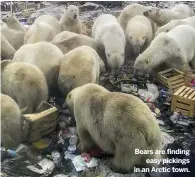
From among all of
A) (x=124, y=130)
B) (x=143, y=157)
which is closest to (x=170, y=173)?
(x=143, y=157)

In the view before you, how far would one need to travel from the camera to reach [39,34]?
5258mm

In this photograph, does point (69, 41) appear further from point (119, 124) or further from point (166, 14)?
point (119, 124)

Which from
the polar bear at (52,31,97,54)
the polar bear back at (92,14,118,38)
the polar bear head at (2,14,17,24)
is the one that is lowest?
the polar bear at (52,31,97,54)

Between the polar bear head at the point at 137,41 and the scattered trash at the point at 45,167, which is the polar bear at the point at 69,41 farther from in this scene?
the scattered trash at the point at 45,167

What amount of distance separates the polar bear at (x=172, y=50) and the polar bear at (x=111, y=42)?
29cm

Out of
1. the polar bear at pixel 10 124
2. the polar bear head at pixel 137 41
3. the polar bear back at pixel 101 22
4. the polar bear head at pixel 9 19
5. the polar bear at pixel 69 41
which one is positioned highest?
the polar bear head at pixel 9 19

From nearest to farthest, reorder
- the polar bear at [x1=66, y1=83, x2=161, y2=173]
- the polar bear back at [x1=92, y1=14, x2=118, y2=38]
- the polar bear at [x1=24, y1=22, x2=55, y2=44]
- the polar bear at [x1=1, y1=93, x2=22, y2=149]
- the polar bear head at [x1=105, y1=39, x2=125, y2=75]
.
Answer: the polar bear at [x1=66, y1=83, x2=161, y2=173]
the polar bear at [x1=1, y1=93, x2=22, y2=149]
the polar bear head at [x1=105, y1=39, x2=125, y2=75]
the polar bear at [x1=24, y1=22, x2=55, y2=44]
the polar bear back at [x1=92, y1=14, x2=118, y2=38]

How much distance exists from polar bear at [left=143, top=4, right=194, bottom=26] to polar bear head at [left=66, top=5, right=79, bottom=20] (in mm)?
1206

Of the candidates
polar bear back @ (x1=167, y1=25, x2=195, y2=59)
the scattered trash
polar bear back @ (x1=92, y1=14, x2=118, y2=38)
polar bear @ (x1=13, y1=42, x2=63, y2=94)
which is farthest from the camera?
polar bear back @ (x1=92, y1=14, x2=118, y2=38)

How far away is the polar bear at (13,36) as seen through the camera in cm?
558

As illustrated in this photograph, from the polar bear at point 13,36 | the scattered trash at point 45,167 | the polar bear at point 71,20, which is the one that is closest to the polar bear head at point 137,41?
the polar bear at point 71,20

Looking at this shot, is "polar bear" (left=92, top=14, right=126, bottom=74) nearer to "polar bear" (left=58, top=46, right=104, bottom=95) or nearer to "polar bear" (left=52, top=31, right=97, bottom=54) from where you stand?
"polar bear" (left=52, top=31, right=97, bottom=54)

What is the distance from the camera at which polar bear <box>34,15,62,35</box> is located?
232 inches

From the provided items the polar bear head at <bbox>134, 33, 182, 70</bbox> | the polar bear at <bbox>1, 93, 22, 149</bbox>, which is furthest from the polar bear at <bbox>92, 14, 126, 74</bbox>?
the polar bear at <bbox>1, 93, 22, 149</bbox>
